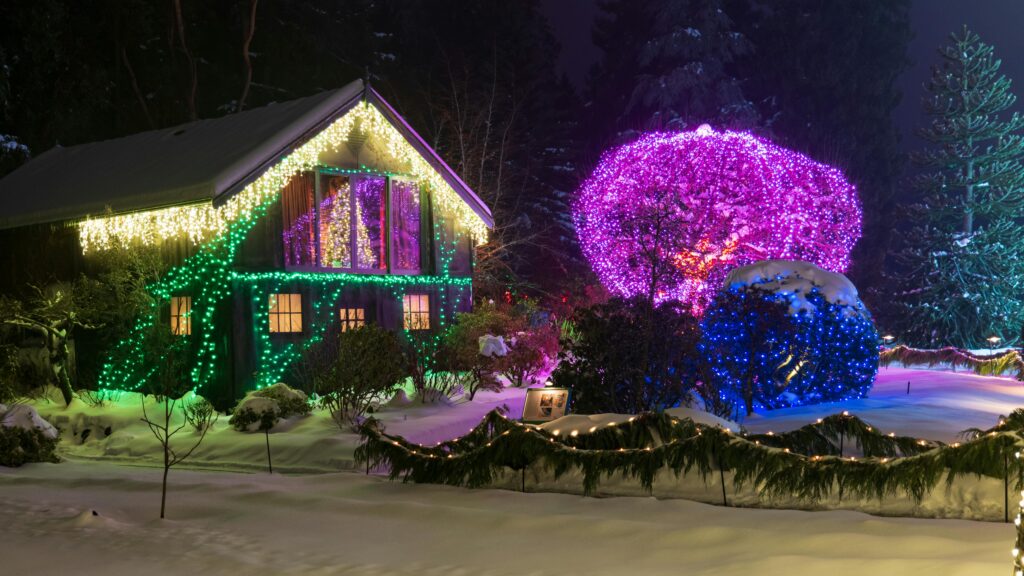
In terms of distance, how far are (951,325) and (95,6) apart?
35.4 meters

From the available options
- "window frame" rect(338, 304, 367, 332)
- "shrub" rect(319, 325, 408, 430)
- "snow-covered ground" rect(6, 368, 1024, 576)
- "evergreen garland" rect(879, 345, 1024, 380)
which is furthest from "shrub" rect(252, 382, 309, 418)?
"evergreen garland" rect(879, 345, 1024, 380)

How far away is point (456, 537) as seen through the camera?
898 cm

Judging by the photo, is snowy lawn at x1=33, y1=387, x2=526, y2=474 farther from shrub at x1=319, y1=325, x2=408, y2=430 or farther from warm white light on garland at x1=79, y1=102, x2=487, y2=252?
warm white light on garland at x1=79, y1=102, x2=487, y2=252

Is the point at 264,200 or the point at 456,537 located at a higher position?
the point at 264,200

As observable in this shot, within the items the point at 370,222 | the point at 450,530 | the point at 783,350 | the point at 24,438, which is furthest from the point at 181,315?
the point at 450,530

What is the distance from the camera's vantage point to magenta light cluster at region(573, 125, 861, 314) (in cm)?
3088

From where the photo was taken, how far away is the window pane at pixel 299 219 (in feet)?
67.5

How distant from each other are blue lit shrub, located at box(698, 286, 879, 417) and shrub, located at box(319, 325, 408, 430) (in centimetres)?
564

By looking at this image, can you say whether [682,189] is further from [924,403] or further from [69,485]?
[69,485]

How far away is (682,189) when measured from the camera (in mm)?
31609

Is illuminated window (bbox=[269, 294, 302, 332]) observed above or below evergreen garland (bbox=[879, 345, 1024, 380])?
above

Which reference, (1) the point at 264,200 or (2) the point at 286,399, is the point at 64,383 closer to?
(1) the point at 264,200

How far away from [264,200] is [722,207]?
16.3 m

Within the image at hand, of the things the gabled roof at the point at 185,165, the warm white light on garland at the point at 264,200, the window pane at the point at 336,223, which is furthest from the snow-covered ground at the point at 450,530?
the window pane at the point at 336,223
